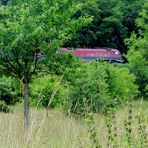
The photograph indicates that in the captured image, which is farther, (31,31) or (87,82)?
(87,82)

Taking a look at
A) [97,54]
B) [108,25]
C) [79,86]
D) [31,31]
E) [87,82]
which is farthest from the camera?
[108,25]

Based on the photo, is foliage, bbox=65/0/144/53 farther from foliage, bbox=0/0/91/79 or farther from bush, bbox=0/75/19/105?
foliage, bbox=0/0/91/79

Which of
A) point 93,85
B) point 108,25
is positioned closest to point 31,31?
point 93,85

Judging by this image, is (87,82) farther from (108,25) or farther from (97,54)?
(108,25)

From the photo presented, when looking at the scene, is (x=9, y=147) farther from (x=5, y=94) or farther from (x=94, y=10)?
(x=94, y=10)

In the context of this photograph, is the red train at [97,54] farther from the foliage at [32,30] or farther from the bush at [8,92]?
the foliage at [32,30]

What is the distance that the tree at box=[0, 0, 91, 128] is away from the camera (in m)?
11.7

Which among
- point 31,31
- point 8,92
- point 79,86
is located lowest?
point 8,92

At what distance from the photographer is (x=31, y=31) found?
1162cm

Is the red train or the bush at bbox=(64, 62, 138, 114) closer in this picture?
the bush at bbox=(64, 62, 138, 114)

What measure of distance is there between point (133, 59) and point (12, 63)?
1137cm

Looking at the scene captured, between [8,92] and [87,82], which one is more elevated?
[87,82]

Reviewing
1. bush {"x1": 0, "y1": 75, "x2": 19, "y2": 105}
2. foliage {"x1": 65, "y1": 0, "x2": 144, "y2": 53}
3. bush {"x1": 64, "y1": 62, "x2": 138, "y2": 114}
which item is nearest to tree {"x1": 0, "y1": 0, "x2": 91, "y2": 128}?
bush {"x1": 64, "y1": 62, "x2": 138, "y2": 114}

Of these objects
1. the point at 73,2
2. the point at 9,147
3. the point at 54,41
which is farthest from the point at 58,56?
the point at 9,147
